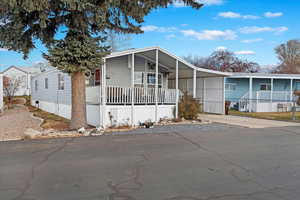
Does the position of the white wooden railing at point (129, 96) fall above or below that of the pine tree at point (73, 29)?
below

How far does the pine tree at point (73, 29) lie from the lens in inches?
329

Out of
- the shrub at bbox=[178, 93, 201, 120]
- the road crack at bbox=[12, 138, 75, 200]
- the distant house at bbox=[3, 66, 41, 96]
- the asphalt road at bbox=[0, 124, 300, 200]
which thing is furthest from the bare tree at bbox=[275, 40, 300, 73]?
the distant house at bbox=[3, 66, 41, 96]

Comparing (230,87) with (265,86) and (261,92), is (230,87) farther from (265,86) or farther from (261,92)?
(265,86)

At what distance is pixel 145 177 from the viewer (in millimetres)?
4281

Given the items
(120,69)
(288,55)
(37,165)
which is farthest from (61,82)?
(288,55)

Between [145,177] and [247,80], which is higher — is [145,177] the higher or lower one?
the lower one

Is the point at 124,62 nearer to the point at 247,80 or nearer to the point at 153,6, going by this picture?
the point at 153,6

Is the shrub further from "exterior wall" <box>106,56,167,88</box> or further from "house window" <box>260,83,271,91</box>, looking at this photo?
"house window" <box>260,83,271,91</box>

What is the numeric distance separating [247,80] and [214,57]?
19.9 m

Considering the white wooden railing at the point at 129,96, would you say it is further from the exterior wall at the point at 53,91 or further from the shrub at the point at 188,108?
the exterior wall at the point at 53,91

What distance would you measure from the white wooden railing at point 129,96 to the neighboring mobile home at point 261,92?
779cm

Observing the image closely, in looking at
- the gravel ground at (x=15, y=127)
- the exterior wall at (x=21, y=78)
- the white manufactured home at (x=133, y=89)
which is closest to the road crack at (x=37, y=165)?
the gravel ground at (x=15, y=127)

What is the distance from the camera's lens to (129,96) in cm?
1135

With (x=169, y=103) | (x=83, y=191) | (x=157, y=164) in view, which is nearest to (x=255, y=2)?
(x=169, y=103)
